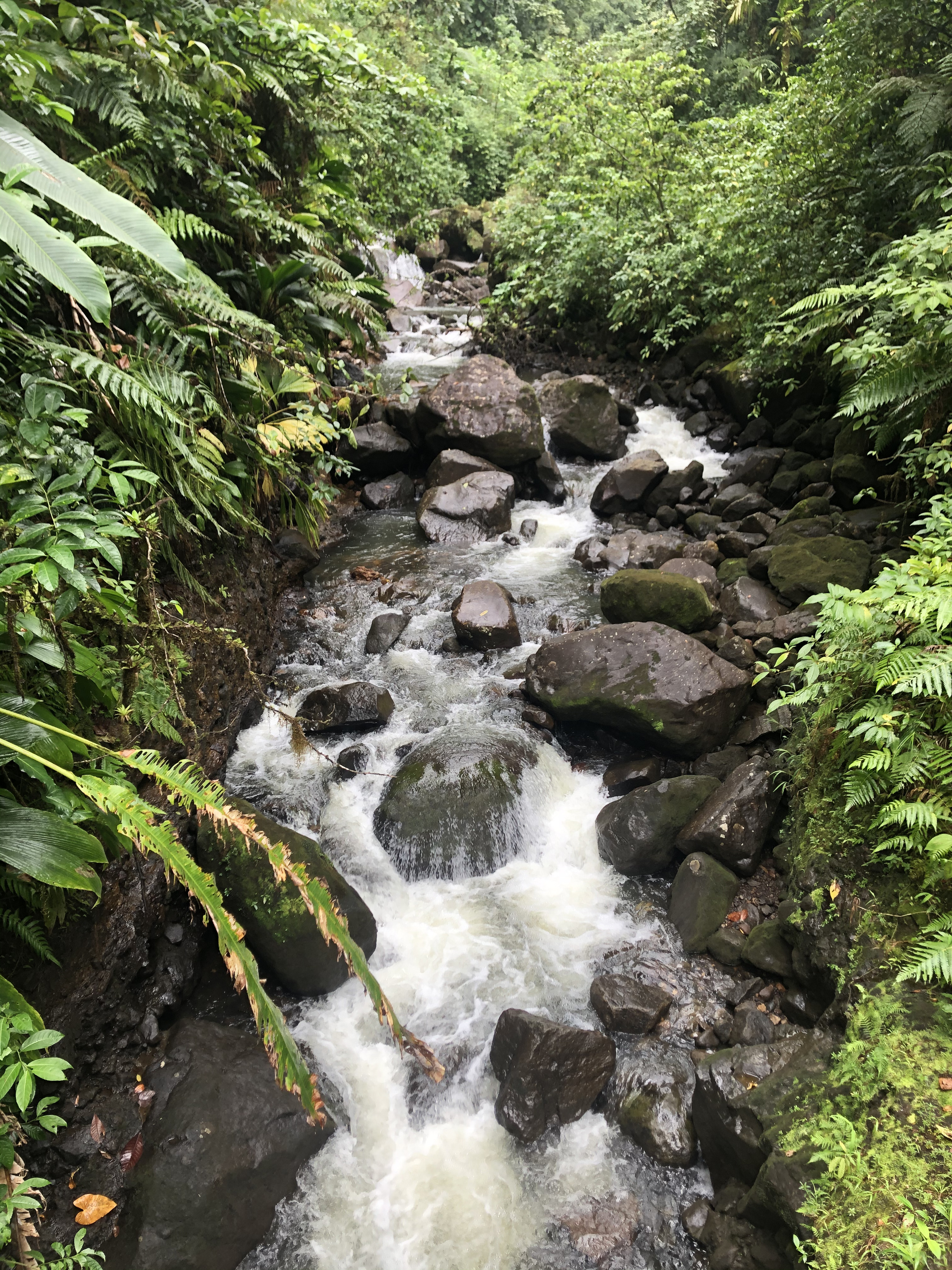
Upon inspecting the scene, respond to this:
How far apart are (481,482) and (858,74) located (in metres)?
5.47

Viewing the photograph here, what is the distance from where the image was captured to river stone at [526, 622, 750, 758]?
186 inches

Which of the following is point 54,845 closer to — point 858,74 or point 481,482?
point 481,482

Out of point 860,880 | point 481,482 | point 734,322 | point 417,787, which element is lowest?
point 417,787

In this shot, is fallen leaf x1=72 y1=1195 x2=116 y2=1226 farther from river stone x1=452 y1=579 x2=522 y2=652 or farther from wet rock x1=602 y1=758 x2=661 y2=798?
river stone x1=452 y1=579 x2=522 y2=652

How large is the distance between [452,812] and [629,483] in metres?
5.37

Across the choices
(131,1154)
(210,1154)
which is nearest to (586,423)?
(210,1154)

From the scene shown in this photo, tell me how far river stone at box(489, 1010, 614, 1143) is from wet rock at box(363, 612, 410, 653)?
11.9ft

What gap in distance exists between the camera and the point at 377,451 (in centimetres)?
898

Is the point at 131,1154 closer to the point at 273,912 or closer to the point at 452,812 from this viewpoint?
the point at 273,912

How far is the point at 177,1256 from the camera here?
259cm

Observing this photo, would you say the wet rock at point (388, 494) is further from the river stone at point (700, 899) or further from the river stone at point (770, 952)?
the river stone at point (770, 952)

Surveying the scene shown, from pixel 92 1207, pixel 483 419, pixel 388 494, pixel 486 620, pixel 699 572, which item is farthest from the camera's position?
pixel 388 494

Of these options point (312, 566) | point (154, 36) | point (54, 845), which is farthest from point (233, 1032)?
point (154, 36)

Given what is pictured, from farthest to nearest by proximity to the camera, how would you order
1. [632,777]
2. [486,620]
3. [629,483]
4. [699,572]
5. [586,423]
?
[586,423], [629,483], [699,572], [486,620], [632,777]
